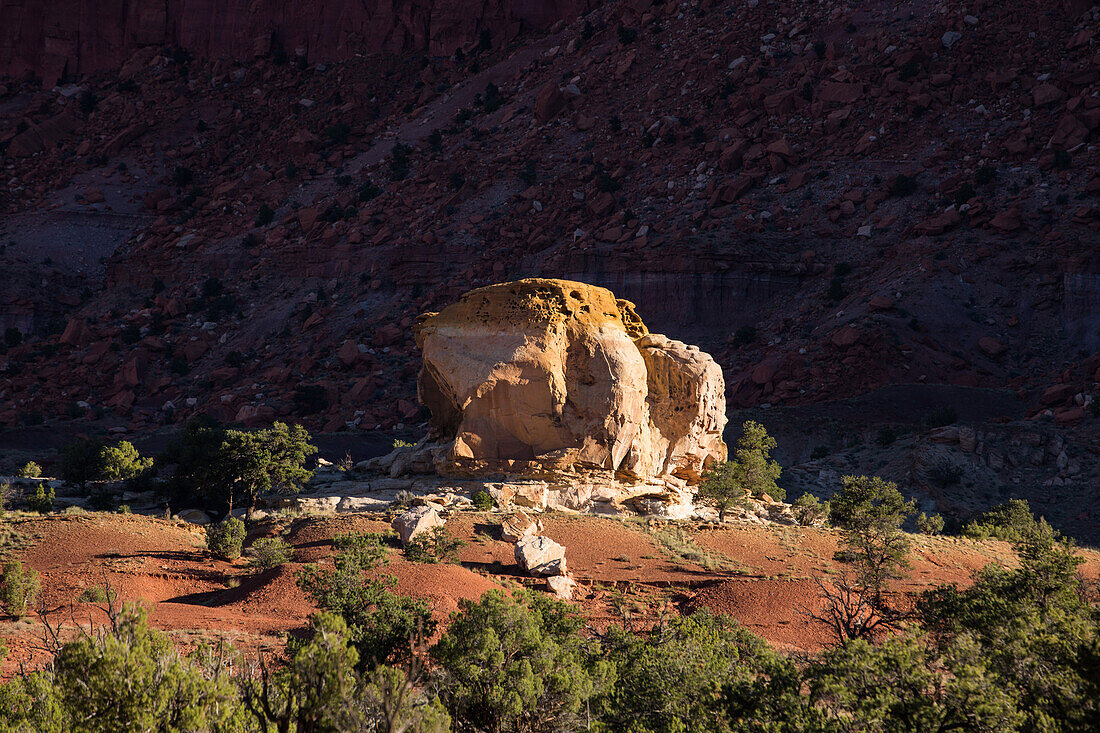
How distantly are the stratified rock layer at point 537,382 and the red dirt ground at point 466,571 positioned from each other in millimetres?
3096

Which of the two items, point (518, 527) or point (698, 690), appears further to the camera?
point (518, 527)

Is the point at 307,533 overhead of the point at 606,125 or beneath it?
beneath

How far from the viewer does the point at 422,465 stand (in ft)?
89.4

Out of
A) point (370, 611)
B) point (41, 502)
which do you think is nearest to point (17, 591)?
point (370, 611)

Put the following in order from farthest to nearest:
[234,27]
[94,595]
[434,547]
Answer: [234,27]
[434,547]
[94,595]

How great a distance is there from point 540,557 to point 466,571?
1631 millimetres

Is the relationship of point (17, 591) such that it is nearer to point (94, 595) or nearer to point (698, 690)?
point (94, 595)

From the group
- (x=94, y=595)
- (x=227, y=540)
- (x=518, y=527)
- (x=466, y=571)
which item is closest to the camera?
(x=94, y=595)

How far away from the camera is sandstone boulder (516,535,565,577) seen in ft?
62.1

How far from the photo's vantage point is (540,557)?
19.2m

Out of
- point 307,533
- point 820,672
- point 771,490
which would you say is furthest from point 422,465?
point 820,672

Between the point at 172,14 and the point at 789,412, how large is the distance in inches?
3252

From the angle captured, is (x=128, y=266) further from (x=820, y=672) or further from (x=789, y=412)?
(x=820, y=672)

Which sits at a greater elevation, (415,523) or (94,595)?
(415,523)
